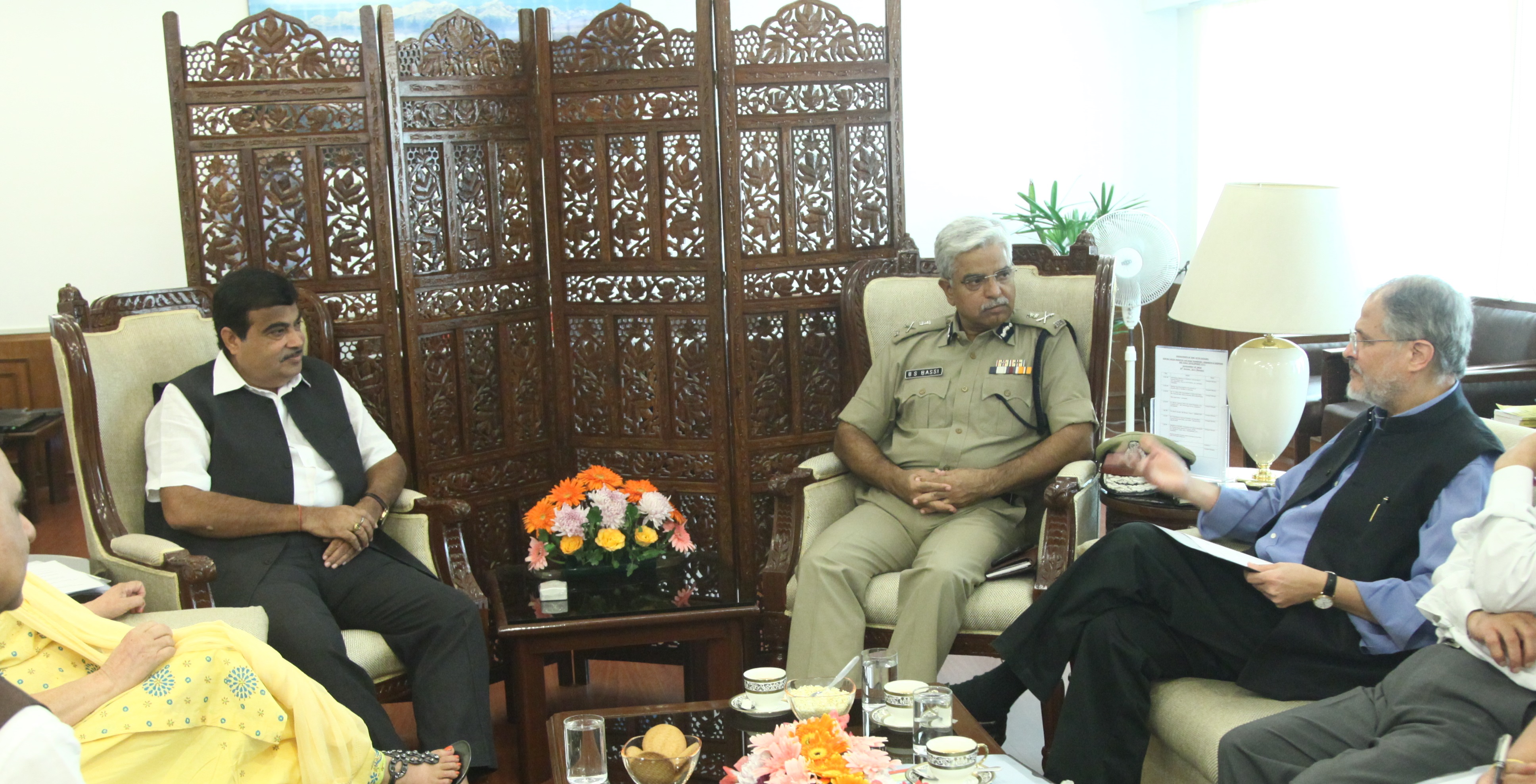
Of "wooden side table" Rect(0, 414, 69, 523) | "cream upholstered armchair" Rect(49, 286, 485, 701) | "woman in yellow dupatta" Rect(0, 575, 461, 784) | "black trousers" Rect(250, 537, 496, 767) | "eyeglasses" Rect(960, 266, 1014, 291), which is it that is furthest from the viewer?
"wooden side table" Rect(0, 414, 69, 523)

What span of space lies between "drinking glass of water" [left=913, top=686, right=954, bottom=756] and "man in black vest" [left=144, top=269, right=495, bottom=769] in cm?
124

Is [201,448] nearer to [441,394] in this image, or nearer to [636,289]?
[441,394]

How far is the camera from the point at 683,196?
12.5 feet

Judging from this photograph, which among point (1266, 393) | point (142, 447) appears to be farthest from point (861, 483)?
point (142, 447)

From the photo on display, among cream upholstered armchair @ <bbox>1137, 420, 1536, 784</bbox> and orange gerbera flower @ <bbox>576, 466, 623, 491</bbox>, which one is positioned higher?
orange gerbera flower @ <bbox>576, 466, 623, 491</bbox>

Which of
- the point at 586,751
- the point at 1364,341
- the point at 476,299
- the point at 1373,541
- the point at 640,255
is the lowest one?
the point at 586,751

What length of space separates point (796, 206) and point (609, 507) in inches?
45.3

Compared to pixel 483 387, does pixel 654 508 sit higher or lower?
lower

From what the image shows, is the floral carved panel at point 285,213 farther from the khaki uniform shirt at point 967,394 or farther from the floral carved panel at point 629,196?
the khaki uniform shirt at point 967,394

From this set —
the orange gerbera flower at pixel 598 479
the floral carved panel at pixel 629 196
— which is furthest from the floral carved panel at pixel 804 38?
the orange gerbera flower at pixel 598 479

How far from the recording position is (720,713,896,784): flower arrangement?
187 centimetres

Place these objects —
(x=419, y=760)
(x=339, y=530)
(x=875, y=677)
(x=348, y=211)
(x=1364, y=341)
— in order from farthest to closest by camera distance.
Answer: (x=348, y=211) → (x=339, y=530) → (x=419, y=760) → (x=1364, y=341) → (x=875, y=677)

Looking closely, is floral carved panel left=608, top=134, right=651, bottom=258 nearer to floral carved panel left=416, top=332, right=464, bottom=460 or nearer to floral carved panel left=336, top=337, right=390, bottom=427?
floral carved panel left=416, top=332, right=464, bottom=460

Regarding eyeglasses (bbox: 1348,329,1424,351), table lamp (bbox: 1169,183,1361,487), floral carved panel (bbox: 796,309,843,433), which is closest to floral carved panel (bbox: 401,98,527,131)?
floral carved panel (bbox: 796,309,843,433)
